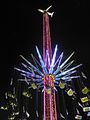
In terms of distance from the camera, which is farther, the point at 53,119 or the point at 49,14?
the point at 49,14

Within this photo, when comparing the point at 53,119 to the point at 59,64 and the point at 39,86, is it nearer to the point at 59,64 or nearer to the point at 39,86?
the point at 39,86

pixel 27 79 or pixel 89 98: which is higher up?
pixel 27 79

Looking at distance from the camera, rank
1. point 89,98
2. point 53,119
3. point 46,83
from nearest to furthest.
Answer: point 53,119 < point 46,83 < point 89,98

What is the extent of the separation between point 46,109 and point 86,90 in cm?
338

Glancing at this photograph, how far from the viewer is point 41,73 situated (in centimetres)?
1992

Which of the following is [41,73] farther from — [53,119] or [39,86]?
[53,119]

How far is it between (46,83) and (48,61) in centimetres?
172

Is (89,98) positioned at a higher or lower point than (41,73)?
lower

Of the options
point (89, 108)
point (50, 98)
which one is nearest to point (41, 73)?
point (50, 98)

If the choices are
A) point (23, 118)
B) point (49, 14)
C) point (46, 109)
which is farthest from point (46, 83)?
point (49, 14)

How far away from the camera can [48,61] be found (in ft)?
65.4

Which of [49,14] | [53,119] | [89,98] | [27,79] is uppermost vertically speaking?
[49,14]

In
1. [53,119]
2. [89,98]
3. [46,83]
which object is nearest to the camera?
[53,119]

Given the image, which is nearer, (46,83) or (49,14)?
Answer: (46,83)
